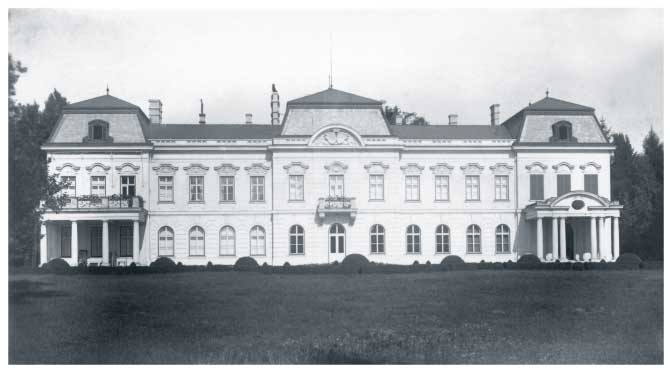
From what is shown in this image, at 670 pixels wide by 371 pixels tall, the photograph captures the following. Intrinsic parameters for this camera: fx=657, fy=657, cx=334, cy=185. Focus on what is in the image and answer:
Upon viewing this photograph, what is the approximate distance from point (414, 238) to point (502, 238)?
4251 mm

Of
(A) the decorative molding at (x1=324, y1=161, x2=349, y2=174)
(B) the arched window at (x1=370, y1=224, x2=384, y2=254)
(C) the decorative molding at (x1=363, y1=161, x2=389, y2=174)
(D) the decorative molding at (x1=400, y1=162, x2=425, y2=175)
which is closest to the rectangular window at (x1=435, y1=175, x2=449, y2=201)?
(D) the decorative molding at (x1=400, y1=162, x2=425, y2=175)

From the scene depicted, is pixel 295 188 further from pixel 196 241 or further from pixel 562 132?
pixel 562 132

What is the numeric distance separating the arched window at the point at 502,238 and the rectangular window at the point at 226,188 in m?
12.7

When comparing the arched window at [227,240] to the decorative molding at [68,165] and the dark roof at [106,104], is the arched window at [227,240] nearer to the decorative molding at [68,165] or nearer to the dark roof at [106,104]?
the dark roof at [106,104]

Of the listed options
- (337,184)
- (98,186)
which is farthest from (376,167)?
(98,186)

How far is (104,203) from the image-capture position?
1049 inches

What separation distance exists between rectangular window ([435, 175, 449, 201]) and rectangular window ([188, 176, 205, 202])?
11.1 meters

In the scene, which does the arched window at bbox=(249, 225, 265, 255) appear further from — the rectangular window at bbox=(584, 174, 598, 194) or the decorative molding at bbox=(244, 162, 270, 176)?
the rectangular window at bbox=(584, 174, 598, 194)

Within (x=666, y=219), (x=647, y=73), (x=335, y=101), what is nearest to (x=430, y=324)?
(x=666, y=219)

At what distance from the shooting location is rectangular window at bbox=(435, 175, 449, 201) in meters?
31.7

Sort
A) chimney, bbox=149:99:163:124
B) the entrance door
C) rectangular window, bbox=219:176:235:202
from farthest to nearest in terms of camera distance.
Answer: rectangular window, bbox=219:176:235:202 < the entrance door < chimney, bbox=149:99:163:124

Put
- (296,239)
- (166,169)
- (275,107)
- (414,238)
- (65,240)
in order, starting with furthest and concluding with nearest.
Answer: (414,238) → (296,239) → (166,169) → (275,107) → (65,240)

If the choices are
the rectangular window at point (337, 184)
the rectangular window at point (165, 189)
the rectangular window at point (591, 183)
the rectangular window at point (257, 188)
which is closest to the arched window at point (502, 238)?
the rectangular window at point (591, 183)

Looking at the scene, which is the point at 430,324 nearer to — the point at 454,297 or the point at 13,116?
the point at 454,297
